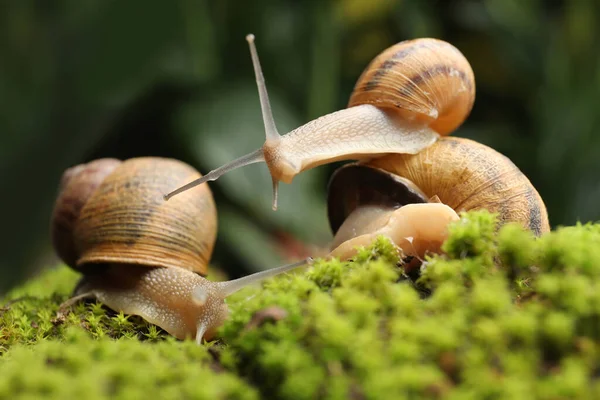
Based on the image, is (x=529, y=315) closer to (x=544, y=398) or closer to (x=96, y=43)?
(x=544, y=398)

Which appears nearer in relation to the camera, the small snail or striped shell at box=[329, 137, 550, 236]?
striped shell at box=[329, 137, 550, 236]

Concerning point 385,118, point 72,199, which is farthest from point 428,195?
point 72,199

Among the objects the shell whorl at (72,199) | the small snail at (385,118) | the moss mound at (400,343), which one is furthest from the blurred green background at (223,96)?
the moss mound at (400,343)

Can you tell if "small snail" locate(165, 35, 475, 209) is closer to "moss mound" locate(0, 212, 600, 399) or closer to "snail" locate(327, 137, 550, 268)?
"snail" locate(327, 137, 550, 268)

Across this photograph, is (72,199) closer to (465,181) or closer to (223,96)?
(465,181)

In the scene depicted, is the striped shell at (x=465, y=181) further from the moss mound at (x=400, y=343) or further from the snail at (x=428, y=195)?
the moss mound at (x=400, y=343)

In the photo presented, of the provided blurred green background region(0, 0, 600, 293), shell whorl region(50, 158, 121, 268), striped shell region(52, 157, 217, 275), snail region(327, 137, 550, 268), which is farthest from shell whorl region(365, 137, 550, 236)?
blurred green background region(0, 0, 600, 293)
